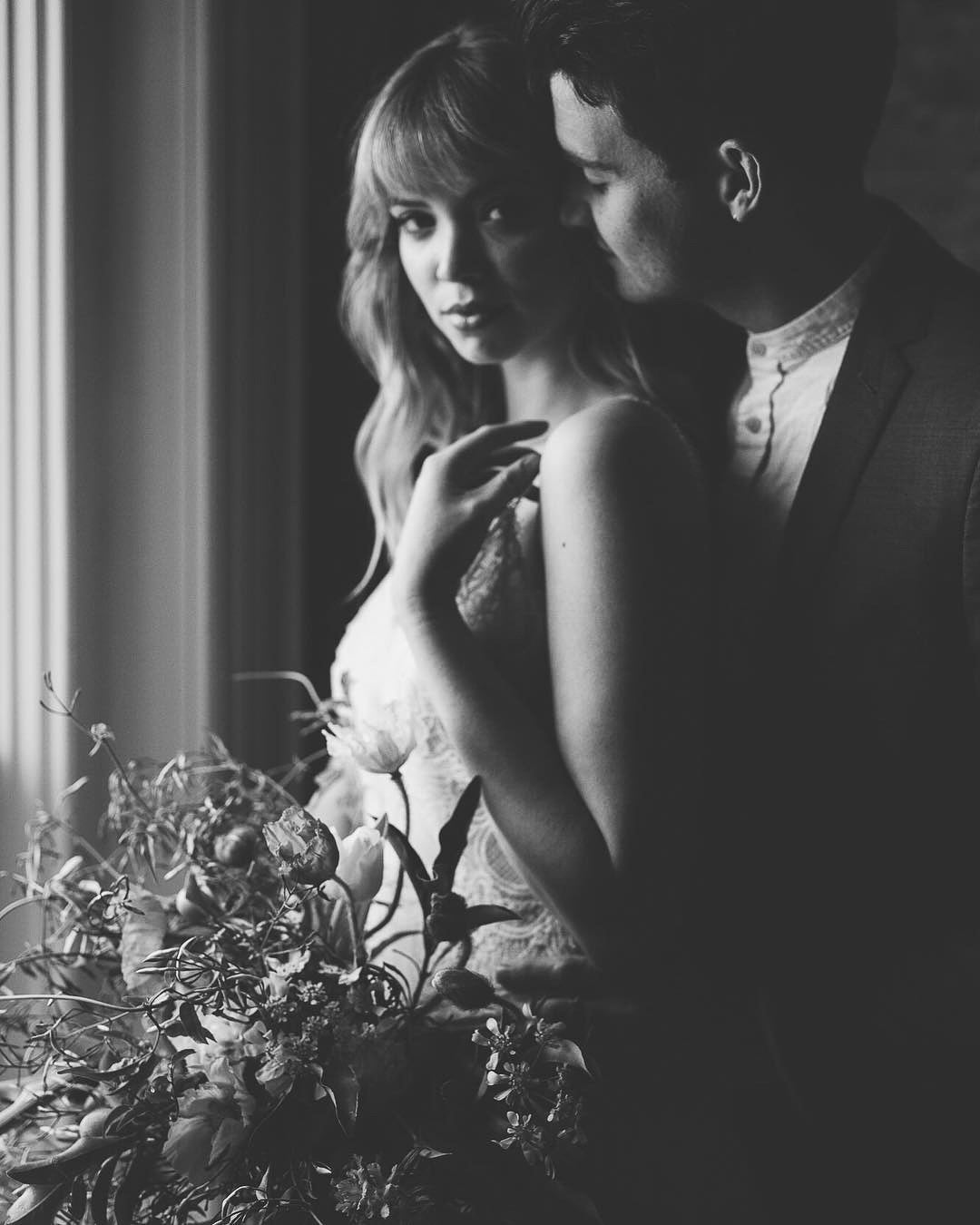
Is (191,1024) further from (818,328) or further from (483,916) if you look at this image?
(818,328)

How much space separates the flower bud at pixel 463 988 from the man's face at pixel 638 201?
28.6 inches

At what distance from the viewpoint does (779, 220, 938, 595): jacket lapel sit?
120 cm

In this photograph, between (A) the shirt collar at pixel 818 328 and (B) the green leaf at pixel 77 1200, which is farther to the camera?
(A) the shirt collar at pixel 818 328

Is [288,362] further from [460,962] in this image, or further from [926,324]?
[460,962]

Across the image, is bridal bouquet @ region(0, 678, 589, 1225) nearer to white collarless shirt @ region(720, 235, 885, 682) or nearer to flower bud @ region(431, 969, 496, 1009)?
flower bud @ region(431, 969, 496, 1009)

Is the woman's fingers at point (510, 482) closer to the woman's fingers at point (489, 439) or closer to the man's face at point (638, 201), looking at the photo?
the woman's fingers at point (489, 439)

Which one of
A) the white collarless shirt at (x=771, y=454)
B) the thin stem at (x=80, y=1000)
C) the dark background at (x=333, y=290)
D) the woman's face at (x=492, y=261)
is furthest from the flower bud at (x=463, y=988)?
the dark background at (x=333, y=290)

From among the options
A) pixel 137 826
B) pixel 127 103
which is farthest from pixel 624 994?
pixel 127 103

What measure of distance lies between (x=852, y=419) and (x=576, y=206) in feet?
1.20

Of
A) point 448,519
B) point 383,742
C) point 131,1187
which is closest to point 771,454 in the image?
point 448,519

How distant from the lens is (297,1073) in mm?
900

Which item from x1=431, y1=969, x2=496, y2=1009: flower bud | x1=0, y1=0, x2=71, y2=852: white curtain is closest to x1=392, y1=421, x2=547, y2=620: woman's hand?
x1=431, y1=969, x2=496, y2=1009: flower bud

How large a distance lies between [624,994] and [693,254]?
732mm

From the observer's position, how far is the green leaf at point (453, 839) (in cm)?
96
